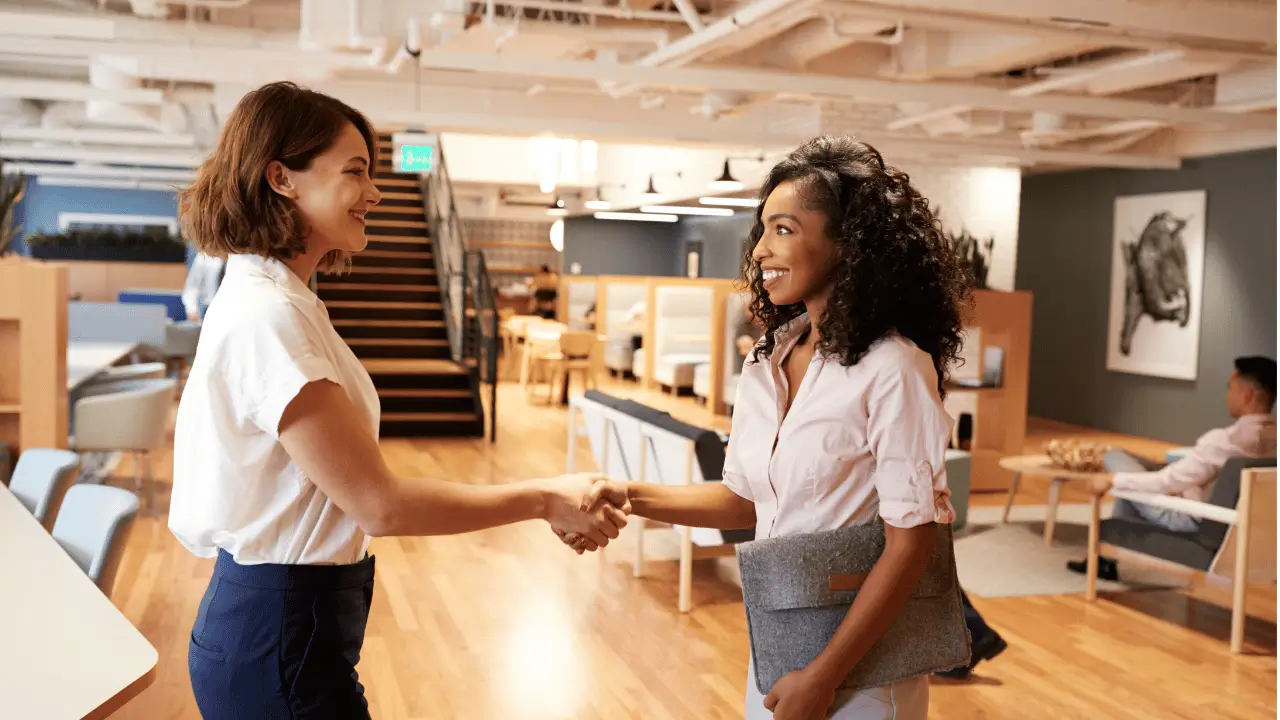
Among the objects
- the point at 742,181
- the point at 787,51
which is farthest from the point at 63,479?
the point at 742,181

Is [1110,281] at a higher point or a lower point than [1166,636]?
higher

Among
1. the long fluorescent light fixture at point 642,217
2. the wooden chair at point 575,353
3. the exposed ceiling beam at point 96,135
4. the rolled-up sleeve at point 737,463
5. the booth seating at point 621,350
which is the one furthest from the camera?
the long fluorescent light fixture at point 642,217

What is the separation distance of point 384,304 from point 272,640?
1144cm

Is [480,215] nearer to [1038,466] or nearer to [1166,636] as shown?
[1038,466]

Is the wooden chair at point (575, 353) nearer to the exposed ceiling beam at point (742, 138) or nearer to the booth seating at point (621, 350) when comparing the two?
the booth seating at point (621, 350)

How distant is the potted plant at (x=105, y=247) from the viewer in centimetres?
1727

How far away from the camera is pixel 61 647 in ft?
6.84

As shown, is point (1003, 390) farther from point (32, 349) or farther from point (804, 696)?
point (804, 696)

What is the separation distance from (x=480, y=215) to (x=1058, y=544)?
15.2 metres

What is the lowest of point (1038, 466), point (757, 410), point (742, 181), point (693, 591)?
point (693, 591)

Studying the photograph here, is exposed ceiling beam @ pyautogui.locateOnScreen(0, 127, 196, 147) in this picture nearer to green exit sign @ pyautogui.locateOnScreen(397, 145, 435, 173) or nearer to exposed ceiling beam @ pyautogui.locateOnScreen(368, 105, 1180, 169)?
green exit sign @ pyautogui.locateOnScreen(397, 145, 435, 173)

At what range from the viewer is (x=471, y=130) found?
34.6ft

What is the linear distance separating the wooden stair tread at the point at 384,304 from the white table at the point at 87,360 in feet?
10.5

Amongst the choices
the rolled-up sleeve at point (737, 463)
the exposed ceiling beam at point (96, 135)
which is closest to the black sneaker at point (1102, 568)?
the rolled-up sleeve at point (737, 463)
